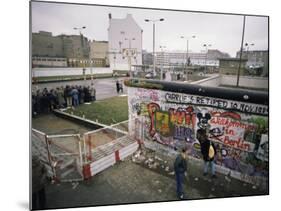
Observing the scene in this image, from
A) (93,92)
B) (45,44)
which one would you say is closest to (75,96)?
(93,92)

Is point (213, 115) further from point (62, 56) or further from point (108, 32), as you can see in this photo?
point (62, 56)

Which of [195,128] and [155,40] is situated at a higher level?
[155,40]

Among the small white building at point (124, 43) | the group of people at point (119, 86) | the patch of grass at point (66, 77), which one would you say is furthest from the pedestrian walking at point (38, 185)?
the small white building at point (124, 43)

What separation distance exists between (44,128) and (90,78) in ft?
2.10

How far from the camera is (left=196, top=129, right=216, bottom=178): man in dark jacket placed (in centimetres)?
243

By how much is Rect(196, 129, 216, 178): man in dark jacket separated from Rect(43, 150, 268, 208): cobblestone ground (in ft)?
0.32

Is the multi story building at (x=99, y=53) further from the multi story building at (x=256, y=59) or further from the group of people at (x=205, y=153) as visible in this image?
the multi story building at (x=256, y=59)

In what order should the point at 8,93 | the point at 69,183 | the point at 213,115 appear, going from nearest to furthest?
the point at 8,93 < the point at 69,183 < the point at 213,115

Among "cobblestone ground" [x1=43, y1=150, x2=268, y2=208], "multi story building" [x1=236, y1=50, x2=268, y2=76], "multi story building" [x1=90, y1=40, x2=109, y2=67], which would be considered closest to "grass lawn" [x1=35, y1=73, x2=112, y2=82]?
"multi story building" [x1=90, y1=40, x2=109, y2=67]

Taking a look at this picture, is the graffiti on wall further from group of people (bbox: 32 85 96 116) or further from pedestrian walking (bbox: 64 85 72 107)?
pedestrian walking (bbox: 64 85 72 107)

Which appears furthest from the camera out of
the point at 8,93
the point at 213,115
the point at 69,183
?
the point at 213,115

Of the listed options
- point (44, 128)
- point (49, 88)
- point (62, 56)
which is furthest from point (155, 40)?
point (44, 128)

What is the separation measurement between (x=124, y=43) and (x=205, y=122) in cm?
113

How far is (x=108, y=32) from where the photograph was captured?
7.30 feet
